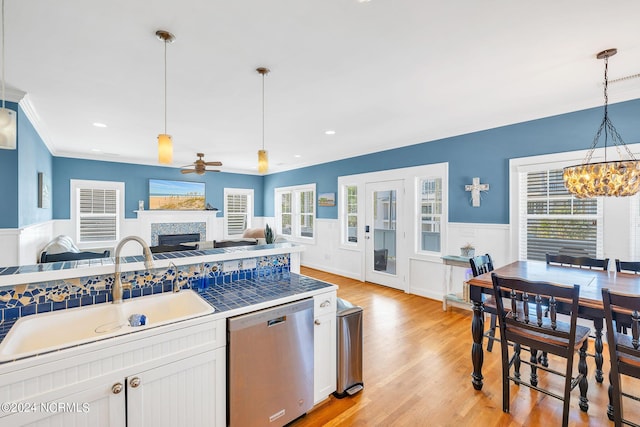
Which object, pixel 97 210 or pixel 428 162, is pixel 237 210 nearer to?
pixel 97 210

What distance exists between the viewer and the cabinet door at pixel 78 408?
1.08 metres

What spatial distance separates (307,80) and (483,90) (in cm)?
173

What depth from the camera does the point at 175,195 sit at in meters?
6.98

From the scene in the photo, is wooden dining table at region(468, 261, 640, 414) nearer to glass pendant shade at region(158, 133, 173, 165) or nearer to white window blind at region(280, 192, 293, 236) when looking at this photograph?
glass pendant shade at region(158, 133, 173, 165)

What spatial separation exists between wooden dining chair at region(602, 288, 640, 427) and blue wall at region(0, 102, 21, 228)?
4.87 m

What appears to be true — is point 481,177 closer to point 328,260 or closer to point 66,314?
point 328,260

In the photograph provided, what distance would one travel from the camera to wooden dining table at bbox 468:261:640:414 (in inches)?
73.9

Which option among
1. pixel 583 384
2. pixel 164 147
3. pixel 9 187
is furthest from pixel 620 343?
pixel 9 187

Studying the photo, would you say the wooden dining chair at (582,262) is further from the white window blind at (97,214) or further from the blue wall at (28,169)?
the white window blind at (97,214)

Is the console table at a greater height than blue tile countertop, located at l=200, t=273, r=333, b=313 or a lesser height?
lesser

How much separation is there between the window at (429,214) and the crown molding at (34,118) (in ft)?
16.6

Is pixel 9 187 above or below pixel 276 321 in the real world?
above

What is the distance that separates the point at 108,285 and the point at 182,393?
2.52ft

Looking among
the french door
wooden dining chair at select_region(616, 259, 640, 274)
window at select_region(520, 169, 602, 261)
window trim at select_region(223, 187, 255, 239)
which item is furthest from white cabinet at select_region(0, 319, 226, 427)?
window trim at select_region(223, 187, 255, 239)
